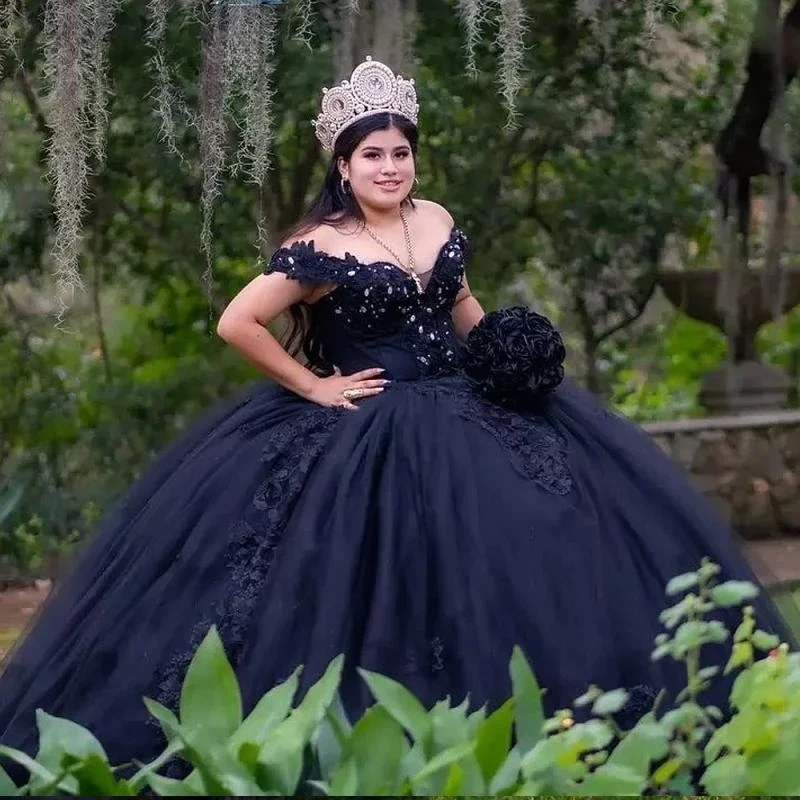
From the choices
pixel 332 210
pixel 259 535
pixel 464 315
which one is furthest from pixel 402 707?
pixel 464 315

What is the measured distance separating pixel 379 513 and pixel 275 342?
56cm

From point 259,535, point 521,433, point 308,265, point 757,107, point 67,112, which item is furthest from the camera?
point 757,107

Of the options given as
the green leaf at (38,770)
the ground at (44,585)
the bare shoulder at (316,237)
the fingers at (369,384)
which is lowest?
the ground at (44,585)

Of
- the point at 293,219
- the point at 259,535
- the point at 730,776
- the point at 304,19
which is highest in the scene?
the point at 304,19

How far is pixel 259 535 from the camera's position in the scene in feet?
9.93

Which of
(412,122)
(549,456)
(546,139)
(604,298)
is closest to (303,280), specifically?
(412,122)

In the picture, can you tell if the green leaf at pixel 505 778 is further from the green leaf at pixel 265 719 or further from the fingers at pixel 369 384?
the fingers at pixel 369 384

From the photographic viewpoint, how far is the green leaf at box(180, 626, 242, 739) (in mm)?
1818

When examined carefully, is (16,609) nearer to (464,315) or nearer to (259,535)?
(464,315)

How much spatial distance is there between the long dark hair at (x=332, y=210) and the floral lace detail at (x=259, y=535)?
241 millimetres

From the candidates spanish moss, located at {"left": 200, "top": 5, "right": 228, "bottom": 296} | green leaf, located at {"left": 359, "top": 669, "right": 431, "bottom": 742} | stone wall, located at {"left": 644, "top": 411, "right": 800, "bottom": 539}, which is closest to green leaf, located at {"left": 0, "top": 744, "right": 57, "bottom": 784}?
green leaf, located at {"left": 359, "top": 669, "right": 431, "bottom": 742}

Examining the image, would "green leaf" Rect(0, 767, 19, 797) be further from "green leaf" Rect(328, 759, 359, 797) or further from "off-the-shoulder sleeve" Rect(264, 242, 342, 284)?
"off-the-shoulder sleeve" Rect(264, 242, 342, 284)

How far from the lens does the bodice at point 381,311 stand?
3273 millimetres

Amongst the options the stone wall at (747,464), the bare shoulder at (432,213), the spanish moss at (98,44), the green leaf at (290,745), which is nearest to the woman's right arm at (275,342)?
the bare shoulder at (432,213)
